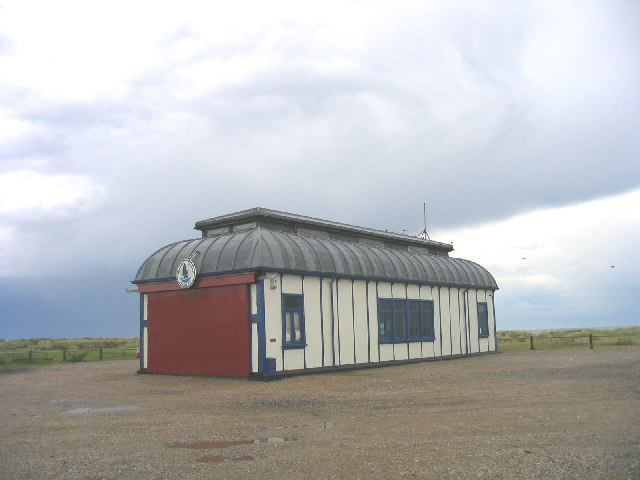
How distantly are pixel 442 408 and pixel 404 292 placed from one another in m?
15.7

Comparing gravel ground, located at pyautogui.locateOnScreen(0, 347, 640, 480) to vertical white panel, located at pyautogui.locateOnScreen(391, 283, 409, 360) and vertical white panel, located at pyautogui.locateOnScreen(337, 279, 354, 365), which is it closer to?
vertical white panel, located at pyautogui.locateOnScreen(337, 279, 354, 365)

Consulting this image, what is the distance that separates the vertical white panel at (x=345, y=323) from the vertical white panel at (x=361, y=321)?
1.17ft

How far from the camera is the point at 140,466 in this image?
840 cm

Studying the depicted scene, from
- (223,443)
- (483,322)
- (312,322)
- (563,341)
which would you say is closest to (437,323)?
(483,322)

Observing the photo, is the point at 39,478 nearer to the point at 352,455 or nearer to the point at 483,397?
the point at 352,455

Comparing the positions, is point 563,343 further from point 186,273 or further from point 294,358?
point 186,273

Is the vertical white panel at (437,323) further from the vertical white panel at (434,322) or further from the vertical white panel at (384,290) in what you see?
the vertical white panel at (384,290)

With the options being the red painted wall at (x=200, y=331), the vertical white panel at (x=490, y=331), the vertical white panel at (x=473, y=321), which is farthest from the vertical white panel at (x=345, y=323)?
the vertical white panel at (x=490, y=331)

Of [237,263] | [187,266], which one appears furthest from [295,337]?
[187,266]

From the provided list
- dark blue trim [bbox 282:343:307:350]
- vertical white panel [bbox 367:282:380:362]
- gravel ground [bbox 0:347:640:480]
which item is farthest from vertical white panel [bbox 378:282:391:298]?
gravel ground [bbox 0:347:640:480]

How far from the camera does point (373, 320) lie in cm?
2634

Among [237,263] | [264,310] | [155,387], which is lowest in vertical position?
[155,387]

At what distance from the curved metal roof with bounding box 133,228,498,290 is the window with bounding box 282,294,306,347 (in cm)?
109

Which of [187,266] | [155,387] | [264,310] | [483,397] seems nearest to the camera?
[483,397]
